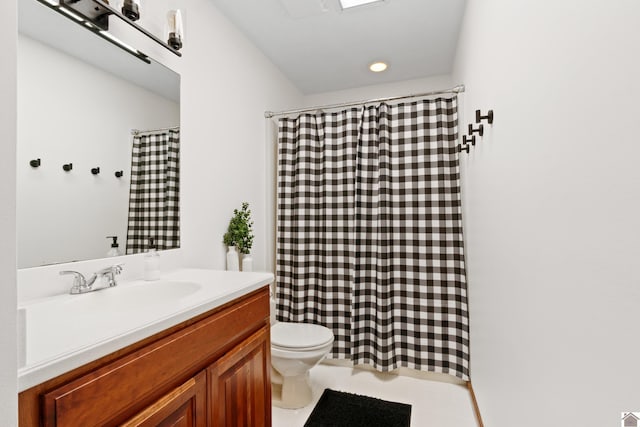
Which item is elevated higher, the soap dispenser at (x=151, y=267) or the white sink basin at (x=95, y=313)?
the soap dispenser at (x=151, y=267)

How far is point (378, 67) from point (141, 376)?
8.71 ft

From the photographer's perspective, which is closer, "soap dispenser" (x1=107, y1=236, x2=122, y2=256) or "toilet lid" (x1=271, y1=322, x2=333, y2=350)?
"soap dispenser" (x1=107, y1=236, x2=122, y2=256)

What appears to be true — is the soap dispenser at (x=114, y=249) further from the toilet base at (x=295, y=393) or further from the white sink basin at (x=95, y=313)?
the toilet base at (x=295, y=393)

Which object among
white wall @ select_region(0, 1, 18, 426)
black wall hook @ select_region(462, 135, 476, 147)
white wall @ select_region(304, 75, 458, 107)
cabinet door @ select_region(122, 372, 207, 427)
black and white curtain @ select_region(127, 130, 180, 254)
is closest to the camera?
white wall @ select_region(0, 1, 18, 426)

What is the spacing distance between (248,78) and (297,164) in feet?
2.33

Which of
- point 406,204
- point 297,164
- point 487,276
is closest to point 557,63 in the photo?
point 487,276

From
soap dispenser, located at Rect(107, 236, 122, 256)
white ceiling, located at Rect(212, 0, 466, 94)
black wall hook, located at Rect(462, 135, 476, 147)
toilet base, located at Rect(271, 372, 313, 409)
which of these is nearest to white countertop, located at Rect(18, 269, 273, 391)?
soap dispenser, located at Rect(107, 236, 122, 256)

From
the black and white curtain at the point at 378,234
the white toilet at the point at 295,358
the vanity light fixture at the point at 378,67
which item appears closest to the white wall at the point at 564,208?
the black and white curtain at the point at 378,234

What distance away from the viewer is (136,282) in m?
1.26

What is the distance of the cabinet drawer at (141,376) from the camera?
59cm

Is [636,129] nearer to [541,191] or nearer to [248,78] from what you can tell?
[541,191]

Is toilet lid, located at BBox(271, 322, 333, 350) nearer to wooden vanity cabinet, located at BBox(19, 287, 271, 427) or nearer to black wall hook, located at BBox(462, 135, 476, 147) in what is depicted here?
wooden vanity cabinet, located at BBox(19, 287, 271, 427)

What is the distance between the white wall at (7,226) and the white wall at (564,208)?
94cm

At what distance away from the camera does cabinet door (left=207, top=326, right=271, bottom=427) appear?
1.00m
